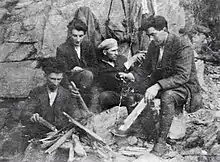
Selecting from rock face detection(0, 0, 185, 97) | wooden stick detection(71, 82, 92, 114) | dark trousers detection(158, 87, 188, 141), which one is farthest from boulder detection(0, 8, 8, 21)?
dark trousers detection(158, 87, 188, 141)

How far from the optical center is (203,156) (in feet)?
10.4

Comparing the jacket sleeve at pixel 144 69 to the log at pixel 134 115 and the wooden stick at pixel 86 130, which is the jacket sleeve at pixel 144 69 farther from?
the wooden stick at pixel 86 130

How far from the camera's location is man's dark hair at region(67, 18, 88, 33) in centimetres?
367

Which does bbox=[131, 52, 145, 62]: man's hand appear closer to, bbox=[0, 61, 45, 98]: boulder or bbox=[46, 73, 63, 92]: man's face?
bbox=[46, 73, 63, 92]: man's face

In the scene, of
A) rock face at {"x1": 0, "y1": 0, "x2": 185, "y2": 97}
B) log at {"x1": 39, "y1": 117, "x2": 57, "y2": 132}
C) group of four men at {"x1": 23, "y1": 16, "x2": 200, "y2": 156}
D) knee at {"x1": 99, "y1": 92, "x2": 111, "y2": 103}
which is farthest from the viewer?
rock face at {"x1": 0, "y1": 0, "x2": 185, "y2": 97}

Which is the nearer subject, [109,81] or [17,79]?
[109,81]

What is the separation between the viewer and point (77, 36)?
3641mm

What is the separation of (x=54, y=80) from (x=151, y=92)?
961 mm

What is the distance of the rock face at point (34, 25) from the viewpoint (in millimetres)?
3785

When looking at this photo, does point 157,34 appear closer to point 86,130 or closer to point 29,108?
point 86,130

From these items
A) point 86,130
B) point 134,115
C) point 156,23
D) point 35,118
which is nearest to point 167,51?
point 156,23

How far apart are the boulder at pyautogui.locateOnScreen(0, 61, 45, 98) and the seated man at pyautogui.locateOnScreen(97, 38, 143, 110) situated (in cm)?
68

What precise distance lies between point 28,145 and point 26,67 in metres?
0.91

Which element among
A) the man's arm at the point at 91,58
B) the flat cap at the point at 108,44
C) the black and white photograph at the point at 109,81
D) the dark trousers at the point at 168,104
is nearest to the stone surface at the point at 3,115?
the black and white photograph at the point at 109,81
